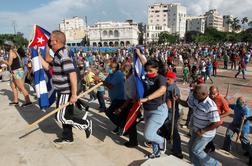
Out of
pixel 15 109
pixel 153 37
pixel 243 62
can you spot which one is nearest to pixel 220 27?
pixel 153 37

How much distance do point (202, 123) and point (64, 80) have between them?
2.22 m

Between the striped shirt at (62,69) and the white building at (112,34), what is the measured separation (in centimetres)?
13165

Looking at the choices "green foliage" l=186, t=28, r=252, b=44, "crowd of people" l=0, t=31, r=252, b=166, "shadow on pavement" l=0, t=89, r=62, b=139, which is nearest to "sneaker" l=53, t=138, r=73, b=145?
"crowd of people" l=0, t=31, r=252, b=166

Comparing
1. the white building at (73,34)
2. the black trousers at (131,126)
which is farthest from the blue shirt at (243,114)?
the white building at (73,34)

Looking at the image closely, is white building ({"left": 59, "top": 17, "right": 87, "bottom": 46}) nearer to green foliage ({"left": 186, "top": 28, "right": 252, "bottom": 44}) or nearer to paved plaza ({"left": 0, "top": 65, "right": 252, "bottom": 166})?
green foliage ({"left": 186, "top": 28, "right": 252, "bottom": 44})

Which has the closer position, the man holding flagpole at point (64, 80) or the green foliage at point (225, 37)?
the man holding flagpole at point (64, 80)

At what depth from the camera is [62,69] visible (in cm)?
422

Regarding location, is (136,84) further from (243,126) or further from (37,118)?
(37,118)

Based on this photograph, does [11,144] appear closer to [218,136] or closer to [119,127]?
[119,127]

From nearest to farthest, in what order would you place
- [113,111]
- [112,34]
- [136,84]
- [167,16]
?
[136,84], [113,111], [112,34], [167,16]

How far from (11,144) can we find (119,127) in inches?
78.7

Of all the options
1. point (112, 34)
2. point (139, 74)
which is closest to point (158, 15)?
point (112, 34)

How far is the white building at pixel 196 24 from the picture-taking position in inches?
6772

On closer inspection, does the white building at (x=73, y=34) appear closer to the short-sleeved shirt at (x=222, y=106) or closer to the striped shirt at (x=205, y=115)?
the short-sleeved shirt at (x=222, y=106)
